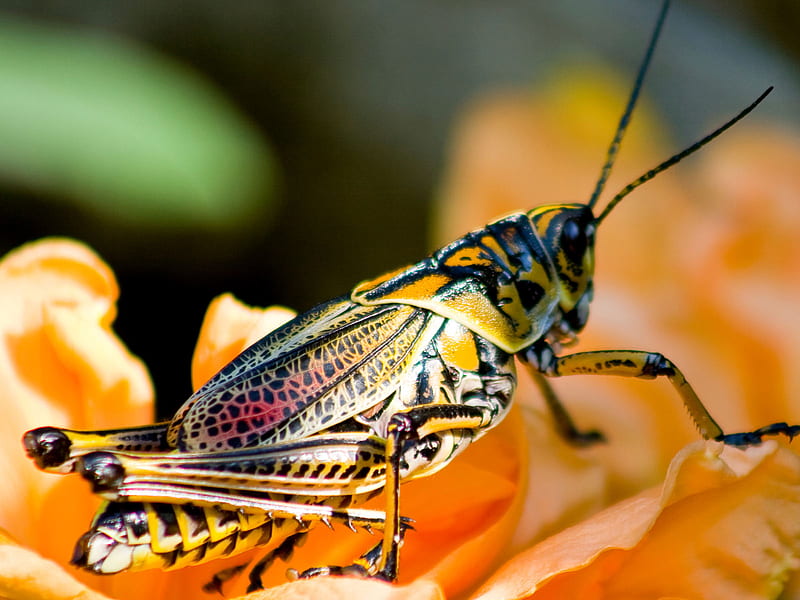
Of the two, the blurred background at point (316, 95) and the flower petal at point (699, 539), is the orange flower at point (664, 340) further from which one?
the blurred background at point (316, 95)

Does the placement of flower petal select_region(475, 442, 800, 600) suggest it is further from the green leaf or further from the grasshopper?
the green leaf

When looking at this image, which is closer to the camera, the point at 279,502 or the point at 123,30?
the point at 279,502

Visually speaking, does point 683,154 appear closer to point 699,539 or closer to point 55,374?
point 699,539

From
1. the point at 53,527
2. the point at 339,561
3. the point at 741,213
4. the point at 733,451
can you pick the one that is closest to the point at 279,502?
the point at 339,561

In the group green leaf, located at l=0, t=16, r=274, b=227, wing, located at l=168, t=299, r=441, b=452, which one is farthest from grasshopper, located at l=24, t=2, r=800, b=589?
green leaf, located at l=0, t=16, r=274, b=227

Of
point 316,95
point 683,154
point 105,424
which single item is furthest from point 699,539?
point 316,95

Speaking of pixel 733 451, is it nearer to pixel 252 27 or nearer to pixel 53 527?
pixel 53 527

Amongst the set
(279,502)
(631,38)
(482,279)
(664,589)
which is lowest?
(664,589)

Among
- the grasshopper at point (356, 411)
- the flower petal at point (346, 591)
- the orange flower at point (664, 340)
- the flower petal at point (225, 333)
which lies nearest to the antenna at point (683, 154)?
the grasshopper at point (356, 411)
